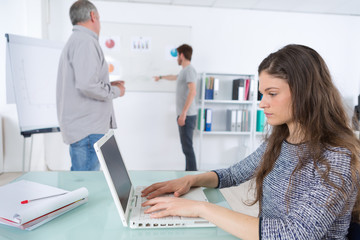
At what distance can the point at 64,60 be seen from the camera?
5.41 ft

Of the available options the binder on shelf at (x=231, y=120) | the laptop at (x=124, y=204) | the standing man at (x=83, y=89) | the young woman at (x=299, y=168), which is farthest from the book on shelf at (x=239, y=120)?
the laptop at (x=124, y=204)

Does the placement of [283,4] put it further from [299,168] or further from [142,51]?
[299,168]

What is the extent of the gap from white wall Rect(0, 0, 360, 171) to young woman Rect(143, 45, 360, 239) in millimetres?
2556

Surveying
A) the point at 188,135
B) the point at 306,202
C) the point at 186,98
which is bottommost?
the point at 188,135

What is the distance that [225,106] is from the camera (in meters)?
3.57

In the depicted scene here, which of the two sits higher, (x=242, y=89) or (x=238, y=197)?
(x=242, y=89)

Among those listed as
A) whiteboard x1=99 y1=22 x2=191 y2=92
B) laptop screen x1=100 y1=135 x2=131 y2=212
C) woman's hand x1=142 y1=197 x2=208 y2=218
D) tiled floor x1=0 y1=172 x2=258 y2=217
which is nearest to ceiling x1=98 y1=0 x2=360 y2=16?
whiteboard x1=99 y1=22 x2=191 y2=92

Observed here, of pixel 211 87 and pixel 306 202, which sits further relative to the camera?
pixel 211 87

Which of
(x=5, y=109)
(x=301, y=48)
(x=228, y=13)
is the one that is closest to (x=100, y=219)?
(x=301, y=48)

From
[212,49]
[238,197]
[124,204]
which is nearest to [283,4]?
[212,49]

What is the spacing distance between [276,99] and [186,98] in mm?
2142

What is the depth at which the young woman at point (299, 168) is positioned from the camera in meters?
0.64

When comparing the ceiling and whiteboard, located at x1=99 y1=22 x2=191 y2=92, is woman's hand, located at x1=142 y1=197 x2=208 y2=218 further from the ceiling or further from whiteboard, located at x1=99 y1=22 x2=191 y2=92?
the ceiling

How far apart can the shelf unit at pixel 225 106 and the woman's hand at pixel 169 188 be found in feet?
7.63
